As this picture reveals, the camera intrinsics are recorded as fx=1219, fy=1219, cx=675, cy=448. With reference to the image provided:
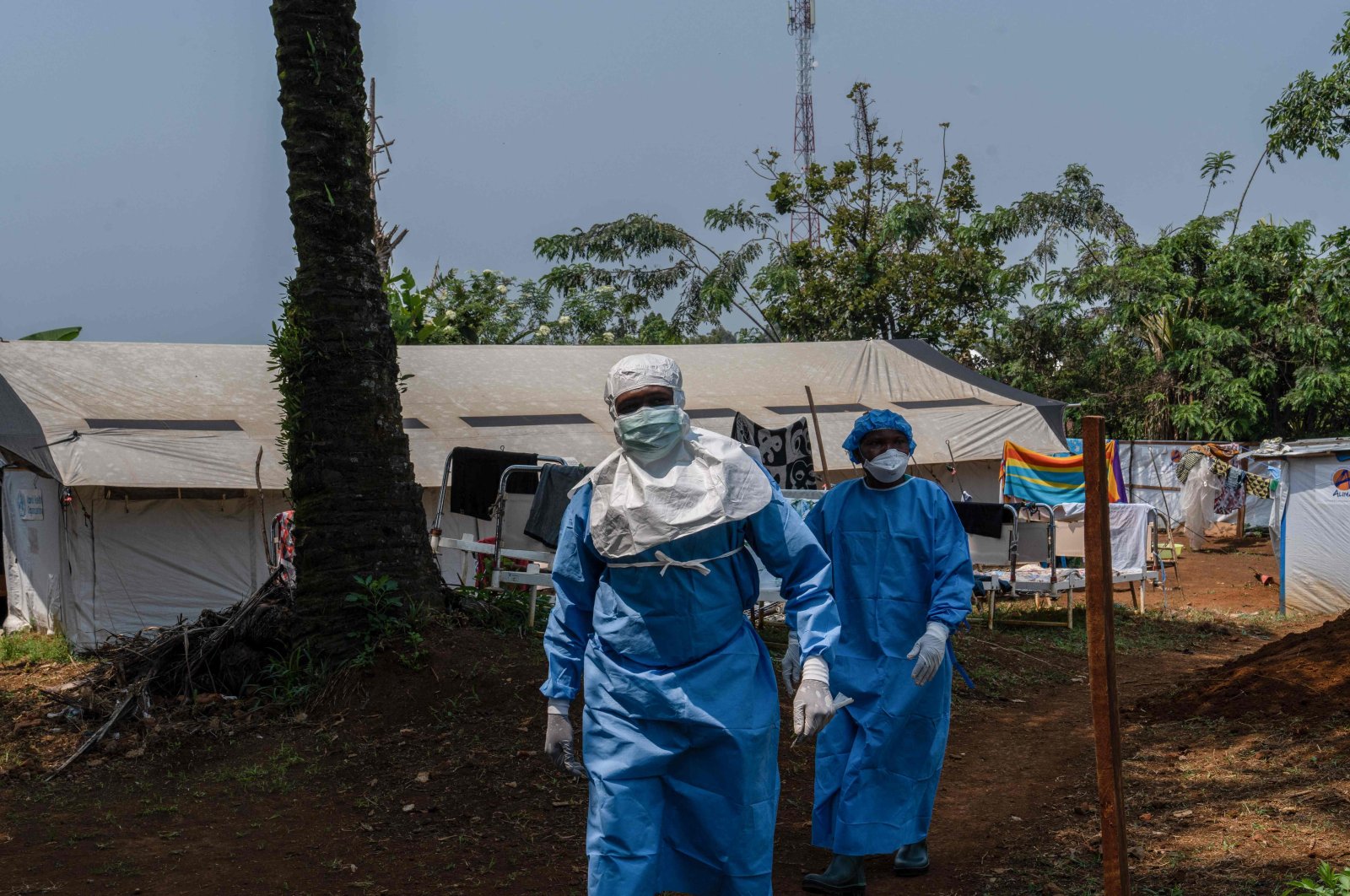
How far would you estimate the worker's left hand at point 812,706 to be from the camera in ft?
10.7

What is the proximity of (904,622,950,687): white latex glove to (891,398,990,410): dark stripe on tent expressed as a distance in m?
13.9

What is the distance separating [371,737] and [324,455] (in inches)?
66.0

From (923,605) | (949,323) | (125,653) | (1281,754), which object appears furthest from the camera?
(949,323)

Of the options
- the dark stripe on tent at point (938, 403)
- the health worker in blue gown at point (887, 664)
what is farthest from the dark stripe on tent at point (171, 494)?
the dark stripe on tent at point (938, 403)

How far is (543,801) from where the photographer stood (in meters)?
5.79

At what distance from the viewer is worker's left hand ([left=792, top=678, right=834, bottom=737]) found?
326cm

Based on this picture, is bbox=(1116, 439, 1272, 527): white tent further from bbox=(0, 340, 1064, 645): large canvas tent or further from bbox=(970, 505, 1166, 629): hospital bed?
bbox=(970, 505, 1166, 629): hospital bed

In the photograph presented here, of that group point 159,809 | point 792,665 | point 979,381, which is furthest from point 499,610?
point 979,381

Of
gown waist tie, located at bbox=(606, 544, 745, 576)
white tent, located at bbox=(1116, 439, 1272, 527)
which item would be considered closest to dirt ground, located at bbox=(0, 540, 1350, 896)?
gown waist tie, located at bbox=(606, 544, 745, 576)

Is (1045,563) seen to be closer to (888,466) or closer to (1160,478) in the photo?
(888,466)

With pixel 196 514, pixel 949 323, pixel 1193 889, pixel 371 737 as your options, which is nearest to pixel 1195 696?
pixel 1193 889

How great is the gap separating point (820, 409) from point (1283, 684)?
10.4 m

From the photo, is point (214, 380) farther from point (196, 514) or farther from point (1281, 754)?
point (1281, 754)

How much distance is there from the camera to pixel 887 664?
4.77 m
